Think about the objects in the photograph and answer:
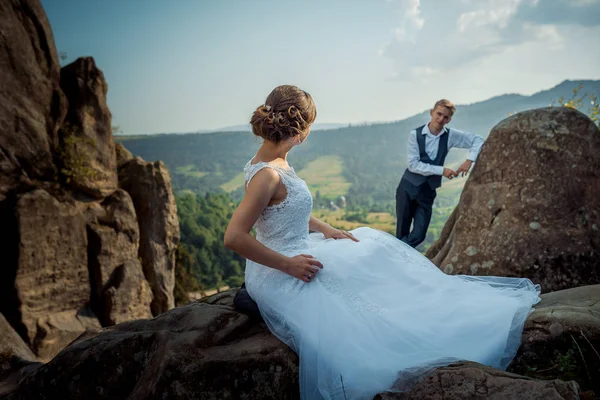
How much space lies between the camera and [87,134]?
566 inches

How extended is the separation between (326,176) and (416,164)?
10669 centimetres

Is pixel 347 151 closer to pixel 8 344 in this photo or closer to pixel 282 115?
pixel 8 344

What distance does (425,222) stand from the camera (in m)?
7.10

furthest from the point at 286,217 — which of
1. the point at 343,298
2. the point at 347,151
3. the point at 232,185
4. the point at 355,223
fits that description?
the point at 347,151

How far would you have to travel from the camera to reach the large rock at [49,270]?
1158 cm

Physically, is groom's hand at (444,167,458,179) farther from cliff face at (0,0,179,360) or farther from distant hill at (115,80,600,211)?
distant hill at (115,80,600,211)

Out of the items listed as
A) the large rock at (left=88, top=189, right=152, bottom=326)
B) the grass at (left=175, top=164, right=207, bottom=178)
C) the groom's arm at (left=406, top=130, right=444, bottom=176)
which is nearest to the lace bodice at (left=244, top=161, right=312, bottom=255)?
the groom's arm at (left=406, top=130, right=444, bottom=176)

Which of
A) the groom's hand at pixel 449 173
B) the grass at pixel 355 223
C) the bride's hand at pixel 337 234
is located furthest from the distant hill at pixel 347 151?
the bride's hand at pixel 337 234

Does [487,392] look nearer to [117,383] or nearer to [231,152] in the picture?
[117,383]

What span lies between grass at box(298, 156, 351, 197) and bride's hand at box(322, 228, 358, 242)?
93.9 meters

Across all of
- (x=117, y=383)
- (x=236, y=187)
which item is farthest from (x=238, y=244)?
(x=236, y=187)

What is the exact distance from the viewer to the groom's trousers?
6.96 m

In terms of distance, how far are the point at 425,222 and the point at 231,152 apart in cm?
10586

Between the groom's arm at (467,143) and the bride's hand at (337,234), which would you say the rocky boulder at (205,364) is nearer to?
the bride's hand at (337,234)
